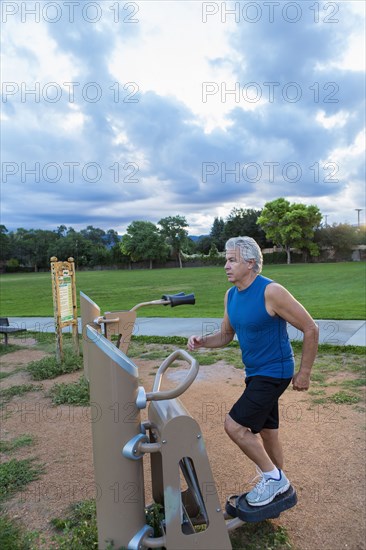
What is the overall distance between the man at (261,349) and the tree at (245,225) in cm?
7074

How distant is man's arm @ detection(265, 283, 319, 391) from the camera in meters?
2.53

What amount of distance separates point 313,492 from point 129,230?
8608 centimetres

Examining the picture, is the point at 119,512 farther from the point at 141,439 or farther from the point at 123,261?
the point at 123,261

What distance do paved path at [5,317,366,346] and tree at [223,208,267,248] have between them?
62515 millimetres

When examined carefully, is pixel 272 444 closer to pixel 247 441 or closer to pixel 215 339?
pixel 247 441

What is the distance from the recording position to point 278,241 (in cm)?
6656

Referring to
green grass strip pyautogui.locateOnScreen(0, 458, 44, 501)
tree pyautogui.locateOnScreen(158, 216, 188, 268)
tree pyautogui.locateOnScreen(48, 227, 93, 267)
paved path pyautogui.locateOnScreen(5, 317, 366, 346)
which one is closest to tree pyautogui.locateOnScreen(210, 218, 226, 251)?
tree pyautogui.locateOnScreen(158, 216, 188, 268)

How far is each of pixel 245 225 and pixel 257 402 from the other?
74093 millimetres

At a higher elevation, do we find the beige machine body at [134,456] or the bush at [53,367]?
the beige machine body at [134,456]

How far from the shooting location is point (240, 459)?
12.2 feet

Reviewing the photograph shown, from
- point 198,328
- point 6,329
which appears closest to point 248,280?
point 198,328

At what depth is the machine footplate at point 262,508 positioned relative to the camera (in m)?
2.60

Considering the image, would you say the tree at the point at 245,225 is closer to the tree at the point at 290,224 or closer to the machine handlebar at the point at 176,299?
the tree at the point at 290,224

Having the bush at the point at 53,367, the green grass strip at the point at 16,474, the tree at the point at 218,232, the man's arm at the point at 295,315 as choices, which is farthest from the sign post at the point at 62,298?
the tree at the point at 218,232
